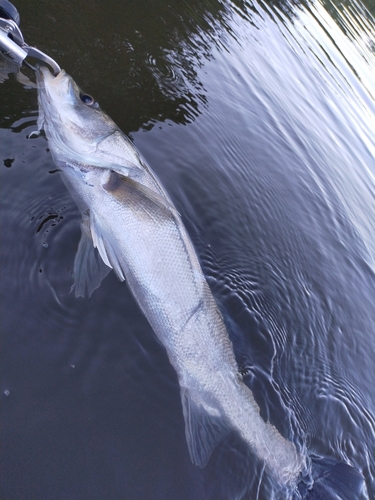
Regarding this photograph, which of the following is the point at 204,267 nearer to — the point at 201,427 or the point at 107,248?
the point at 107,248

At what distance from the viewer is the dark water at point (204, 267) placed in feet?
10.8

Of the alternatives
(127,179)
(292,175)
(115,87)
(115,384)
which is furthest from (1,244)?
(292,175)

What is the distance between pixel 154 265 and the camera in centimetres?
370

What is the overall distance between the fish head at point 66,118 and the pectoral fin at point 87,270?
3.04 feet

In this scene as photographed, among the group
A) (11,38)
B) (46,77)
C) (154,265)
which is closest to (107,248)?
(154,265)

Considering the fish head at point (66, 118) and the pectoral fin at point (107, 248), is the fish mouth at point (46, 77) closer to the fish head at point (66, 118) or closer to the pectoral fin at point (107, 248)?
the fish head at point (66, 118)

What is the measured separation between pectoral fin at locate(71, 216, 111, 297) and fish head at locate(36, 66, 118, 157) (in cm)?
93

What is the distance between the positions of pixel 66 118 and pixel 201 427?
296 cm

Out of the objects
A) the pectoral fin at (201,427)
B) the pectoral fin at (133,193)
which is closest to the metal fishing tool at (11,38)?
the pectoral fin at (133,193)

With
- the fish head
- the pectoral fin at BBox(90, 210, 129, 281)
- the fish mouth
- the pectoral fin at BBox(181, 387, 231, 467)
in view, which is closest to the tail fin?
the pectoral fin at BBox(181, 387, 231, 467)

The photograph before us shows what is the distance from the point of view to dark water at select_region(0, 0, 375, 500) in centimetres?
328

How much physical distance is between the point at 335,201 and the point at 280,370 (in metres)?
4.39

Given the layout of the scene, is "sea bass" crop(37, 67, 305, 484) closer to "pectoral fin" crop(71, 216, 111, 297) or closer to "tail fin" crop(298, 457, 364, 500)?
"pectoral fin" crop(71, 216, 111, 297)

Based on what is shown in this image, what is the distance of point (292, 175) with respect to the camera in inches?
292
